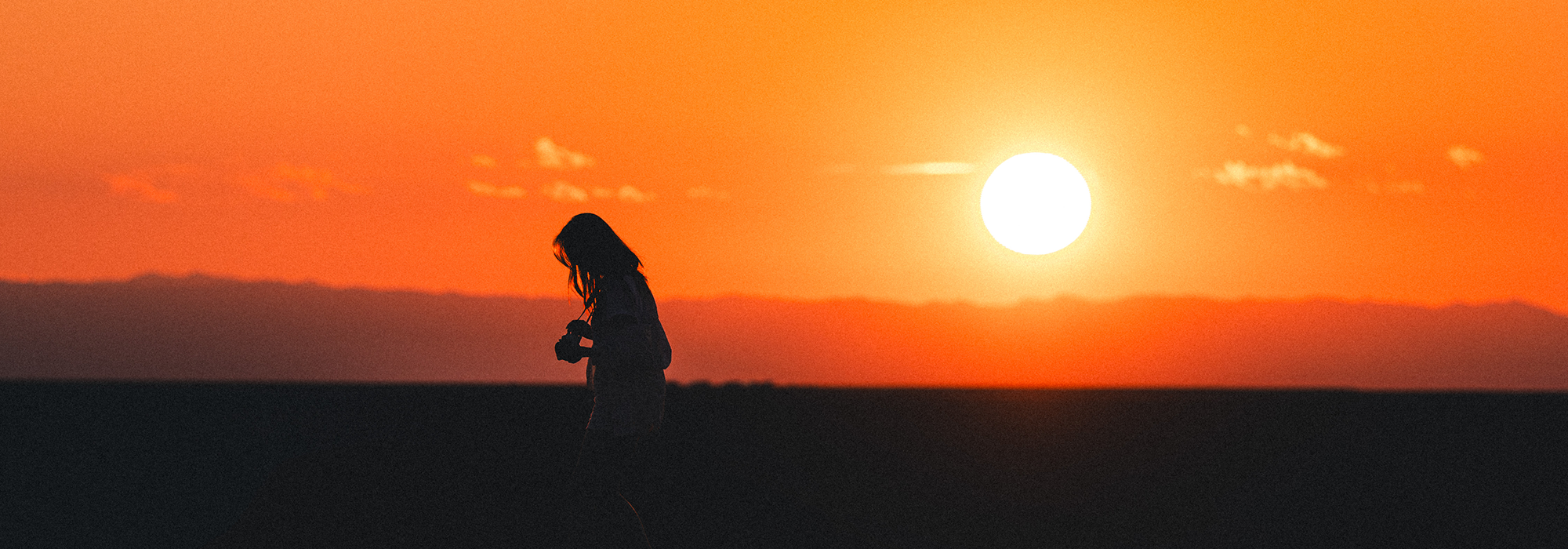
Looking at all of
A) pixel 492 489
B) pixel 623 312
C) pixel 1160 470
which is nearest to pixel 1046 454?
pixel 1160 470

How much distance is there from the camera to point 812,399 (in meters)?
28.0

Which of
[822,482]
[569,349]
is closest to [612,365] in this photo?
[569,349]

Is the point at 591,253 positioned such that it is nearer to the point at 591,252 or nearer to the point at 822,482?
the point at 591,252

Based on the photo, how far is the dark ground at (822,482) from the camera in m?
8.75

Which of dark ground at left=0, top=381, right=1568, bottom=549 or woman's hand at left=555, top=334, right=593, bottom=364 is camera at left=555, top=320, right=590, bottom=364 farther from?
dark ground at left=0, top=381, right=1568, bottom=549

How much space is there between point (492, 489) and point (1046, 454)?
6.50m

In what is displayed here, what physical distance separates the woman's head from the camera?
0.11 meters

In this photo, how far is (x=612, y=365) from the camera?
617cm

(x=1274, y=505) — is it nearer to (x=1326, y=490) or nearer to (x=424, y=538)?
(x=1326, y=490)

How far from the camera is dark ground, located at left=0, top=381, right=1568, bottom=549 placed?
28.7ft

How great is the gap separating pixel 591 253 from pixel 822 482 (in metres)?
5.81

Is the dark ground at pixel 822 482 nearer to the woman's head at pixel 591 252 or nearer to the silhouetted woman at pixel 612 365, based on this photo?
the silhouetted woman at pixel 612 365

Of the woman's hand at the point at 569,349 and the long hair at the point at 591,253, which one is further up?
the long hair at the point at 591,253

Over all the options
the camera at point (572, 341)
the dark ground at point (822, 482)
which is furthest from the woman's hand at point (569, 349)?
the dark ground at point (822, 482)
